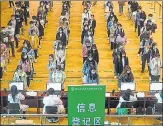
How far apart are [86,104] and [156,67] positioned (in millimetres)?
8087

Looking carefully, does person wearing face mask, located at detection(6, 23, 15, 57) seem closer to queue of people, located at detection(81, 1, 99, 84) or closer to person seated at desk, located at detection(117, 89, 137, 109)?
queue of people, located at detection(81, 1, 99, 84)

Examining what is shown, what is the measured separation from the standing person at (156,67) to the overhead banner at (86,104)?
25.2 feet

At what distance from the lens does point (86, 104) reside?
22.4 ft

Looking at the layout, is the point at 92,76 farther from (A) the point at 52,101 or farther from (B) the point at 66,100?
(A) the point at 52,101

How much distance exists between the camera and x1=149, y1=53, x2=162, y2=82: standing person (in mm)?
14412

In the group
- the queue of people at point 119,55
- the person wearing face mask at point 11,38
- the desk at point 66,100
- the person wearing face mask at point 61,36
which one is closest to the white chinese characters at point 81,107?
the desk at point 66,100

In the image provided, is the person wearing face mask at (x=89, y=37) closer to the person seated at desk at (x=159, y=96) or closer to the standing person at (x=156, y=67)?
the standing person at (x=156, y=67)

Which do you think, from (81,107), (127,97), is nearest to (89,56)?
(127,97)

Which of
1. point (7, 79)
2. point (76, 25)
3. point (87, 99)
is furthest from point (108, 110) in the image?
point (76, 25)

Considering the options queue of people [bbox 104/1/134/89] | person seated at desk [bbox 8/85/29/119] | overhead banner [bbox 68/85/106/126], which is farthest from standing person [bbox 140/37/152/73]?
overhead banner [bbox 68/85/106/126]

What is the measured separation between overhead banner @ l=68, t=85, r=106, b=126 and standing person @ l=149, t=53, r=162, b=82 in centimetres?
767

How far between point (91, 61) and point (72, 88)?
783cm

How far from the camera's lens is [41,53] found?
60.5ft

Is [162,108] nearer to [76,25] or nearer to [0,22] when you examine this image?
[76,25]
